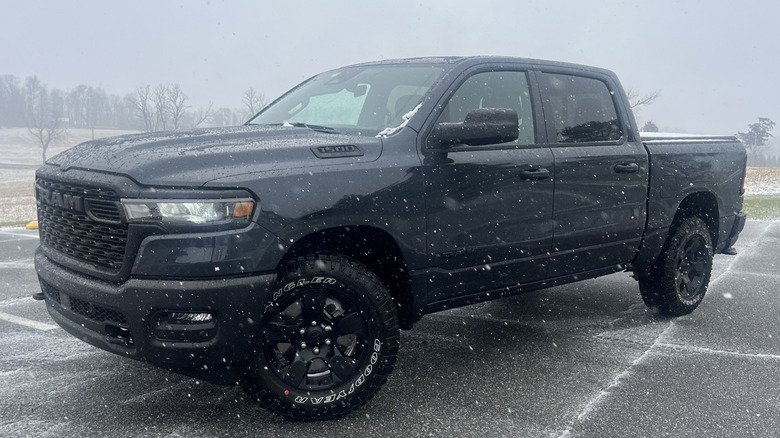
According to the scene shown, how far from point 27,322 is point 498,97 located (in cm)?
400

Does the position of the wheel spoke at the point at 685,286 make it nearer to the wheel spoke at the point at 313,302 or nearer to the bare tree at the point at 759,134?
the wheel spoke at the point at 313,302

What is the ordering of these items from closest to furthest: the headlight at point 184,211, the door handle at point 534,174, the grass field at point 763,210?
the headlight at point 184,211 < the door handle at point 534,174 < the grass field at point 763,210

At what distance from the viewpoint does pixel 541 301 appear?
6.24 m

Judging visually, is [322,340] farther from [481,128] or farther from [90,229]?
[481,128]

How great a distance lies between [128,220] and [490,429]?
6.54ft

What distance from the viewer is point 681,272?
562cm

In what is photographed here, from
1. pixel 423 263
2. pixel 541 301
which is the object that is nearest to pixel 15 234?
pixel 541 301

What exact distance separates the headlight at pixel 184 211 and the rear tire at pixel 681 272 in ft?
12.6

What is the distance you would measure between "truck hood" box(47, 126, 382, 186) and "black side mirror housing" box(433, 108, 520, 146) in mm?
394

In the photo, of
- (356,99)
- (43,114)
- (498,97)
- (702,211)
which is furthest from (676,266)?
(43,114)

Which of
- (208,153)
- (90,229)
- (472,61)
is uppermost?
(472,61)

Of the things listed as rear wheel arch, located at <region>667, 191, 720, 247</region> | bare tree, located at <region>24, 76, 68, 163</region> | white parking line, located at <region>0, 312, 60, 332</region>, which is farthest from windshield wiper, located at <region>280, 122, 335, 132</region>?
bare tree, located at <region>24, 76, 68, 163</region>

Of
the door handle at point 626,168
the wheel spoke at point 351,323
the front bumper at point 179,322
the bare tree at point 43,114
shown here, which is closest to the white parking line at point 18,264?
the front bumper at point 179,322

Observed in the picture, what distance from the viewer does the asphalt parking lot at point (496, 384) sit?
3377 millimetres
